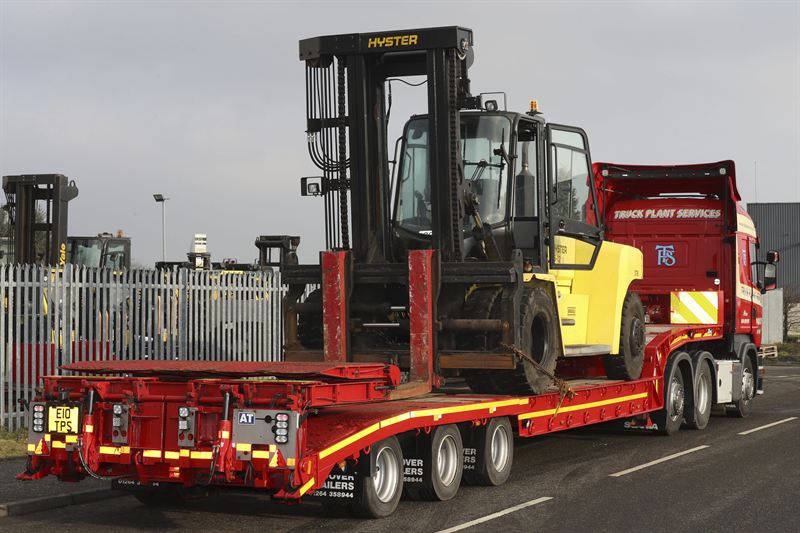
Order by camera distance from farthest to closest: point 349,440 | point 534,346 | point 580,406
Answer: point 580,406 → point 534,346 → point 349,440

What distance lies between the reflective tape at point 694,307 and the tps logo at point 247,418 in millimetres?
11184

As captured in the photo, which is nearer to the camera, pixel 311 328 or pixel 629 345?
pixel 311 328

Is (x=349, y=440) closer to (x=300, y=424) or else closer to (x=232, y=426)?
(x=300, y=424)

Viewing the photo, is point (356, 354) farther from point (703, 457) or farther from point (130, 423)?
point (703, 457)

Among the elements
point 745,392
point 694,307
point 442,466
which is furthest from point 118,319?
point 745,392

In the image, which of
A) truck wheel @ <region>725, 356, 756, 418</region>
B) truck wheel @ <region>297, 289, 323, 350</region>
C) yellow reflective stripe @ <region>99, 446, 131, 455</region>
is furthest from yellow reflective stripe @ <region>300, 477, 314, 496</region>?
truck wheel @ <region>725, 356, 756, 418</region>

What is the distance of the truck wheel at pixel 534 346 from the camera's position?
455 inches

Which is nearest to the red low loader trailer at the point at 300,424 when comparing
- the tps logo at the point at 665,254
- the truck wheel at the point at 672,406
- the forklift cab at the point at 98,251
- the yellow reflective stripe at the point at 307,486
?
the yellow reflective stripe at the point at 307,486

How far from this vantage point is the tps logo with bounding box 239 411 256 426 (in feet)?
28.8

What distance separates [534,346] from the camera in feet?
40.1

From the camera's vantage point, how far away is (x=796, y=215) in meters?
65.4

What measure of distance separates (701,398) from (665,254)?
2470 millimetres

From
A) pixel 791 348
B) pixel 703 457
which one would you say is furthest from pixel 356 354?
pixel 791 348

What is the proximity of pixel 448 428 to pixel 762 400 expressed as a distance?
1402 centimetres
